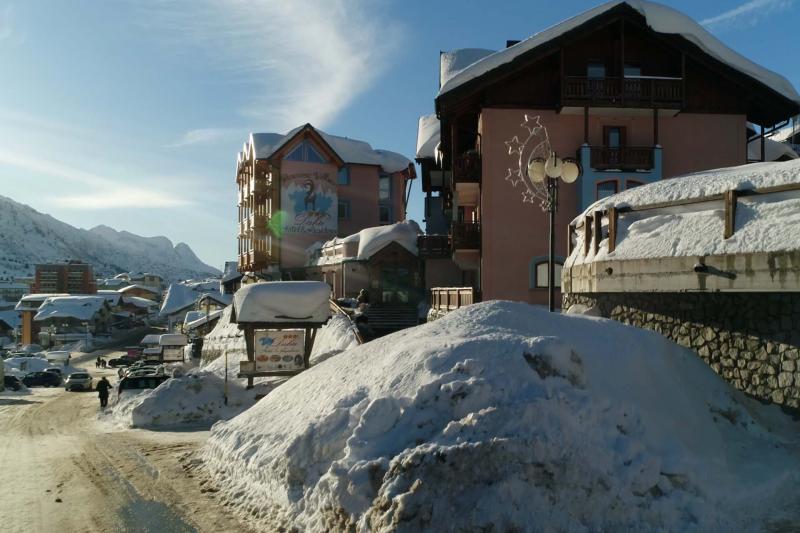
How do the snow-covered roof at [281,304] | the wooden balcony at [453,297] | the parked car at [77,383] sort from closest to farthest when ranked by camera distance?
the snow-covered roof at [281,304] → the wooden balcony at [453,297] → the parked car at [77,383]

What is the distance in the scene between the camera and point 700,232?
35.2 ft

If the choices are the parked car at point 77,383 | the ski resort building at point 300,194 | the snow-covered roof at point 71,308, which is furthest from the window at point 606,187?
the snow-covered roof at point 71,308

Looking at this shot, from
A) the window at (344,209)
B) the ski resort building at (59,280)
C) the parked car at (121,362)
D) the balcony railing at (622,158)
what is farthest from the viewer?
the ski resort building at (59,280)

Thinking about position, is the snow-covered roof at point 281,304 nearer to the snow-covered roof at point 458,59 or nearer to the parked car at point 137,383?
the parked car at point 137,383

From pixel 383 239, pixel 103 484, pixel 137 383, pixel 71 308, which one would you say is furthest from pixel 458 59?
pixel 71 308

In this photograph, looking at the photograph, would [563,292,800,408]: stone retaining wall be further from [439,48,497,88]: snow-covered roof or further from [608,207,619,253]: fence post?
[439,48,497,88]: snow-covered roof

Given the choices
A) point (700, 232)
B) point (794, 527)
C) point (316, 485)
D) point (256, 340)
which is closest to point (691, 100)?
point (700, 232)

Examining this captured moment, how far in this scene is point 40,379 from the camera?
44.7m

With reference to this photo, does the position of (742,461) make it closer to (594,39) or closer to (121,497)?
(121,497)

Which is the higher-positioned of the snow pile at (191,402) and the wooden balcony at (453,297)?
the wooden balcony at (453,297)

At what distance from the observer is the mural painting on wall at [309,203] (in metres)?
48.5

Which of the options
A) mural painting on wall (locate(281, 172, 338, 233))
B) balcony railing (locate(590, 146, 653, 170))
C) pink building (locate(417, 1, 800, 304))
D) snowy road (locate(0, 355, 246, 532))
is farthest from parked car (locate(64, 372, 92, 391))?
balcony railing (locate(590, 146, 653, 170))

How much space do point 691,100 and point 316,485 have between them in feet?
84.2

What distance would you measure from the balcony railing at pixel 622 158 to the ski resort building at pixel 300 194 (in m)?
28.0
